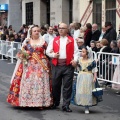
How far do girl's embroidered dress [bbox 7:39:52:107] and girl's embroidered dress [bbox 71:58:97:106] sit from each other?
664mm

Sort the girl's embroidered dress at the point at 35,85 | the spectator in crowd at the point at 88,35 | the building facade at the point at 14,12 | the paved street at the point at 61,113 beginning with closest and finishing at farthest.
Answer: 1. the paved street at the point at 61,113
2. the girl's embroidered dress at the point at 35,85
3. the spectator in crowd at the point at 88,35
4. the building facade at the point at 14,12

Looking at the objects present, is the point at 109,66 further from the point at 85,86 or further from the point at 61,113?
the point at 61,113

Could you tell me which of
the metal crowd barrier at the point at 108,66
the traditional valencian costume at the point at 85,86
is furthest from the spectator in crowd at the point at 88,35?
the traditional valencian costume at the point at 85,86

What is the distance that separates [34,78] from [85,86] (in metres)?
1.14

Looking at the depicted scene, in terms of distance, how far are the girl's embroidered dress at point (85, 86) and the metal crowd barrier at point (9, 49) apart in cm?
1142

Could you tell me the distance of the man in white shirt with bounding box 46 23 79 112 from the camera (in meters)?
9.87

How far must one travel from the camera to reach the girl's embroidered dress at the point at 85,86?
9797mm

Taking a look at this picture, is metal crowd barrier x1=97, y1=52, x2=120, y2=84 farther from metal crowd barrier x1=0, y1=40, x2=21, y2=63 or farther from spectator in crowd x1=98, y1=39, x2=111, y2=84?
metal crowd barrier x1=0, y1=40, x2=21, y2=63

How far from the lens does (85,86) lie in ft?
32.3

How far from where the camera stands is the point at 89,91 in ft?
32.2

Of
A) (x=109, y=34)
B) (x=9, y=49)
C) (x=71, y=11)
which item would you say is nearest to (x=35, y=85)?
(x=109, y=34)

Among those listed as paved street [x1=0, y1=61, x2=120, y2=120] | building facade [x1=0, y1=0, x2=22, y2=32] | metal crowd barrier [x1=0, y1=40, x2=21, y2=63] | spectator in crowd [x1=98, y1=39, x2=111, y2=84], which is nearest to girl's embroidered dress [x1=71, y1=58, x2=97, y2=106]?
paved street [x1=0, y1=61, x2=120, y2=120]

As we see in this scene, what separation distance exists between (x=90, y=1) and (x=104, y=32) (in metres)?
7.53

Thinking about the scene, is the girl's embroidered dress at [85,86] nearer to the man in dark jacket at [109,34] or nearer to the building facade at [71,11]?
the man in dark jacket at [109,34]
